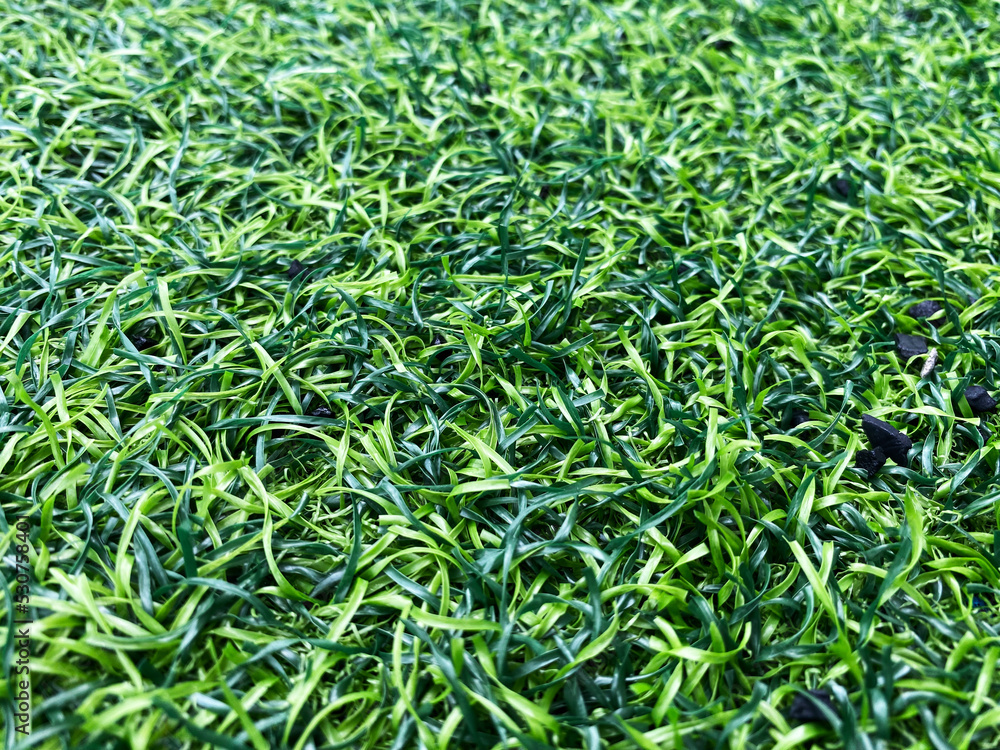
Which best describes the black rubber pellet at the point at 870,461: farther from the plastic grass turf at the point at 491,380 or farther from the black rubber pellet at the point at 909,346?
the black rubber pellet at the point at 909,346

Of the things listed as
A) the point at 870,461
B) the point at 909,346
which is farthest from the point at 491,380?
the point at 909,346

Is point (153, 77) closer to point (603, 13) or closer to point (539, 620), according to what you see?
point (603, 13)

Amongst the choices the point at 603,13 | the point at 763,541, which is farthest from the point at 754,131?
the point at 763,541

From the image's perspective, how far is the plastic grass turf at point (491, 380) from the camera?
1.29 meters

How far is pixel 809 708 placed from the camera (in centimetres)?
125

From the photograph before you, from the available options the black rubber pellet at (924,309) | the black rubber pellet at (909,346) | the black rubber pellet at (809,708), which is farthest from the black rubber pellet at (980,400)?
the black rubber pellet at (809,708)

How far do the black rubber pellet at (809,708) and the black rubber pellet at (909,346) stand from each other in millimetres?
883

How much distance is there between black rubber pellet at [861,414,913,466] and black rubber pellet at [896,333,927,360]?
279mm

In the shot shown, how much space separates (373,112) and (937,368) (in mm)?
1693

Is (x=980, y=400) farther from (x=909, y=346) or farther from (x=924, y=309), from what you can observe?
(x=924, y=309)

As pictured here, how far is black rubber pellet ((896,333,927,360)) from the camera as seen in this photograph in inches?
71.8

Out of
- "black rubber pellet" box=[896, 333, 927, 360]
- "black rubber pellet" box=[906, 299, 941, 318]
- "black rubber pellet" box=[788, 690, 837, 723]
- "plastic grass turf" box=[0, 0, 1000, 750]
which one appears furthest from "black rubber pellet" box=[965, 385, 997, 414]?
"black rubber pellet" box=[788, 690, 837, 723]

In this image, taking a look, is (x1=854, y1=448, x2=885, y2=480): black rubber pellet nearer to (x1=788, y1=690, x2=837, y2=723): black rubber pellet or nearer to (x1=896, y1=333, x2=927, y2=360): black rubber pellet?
(x1=896, y1=333, x2=927, y2=360): black rubber pellet

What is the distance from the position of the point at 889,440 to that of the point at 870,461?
0.06m
